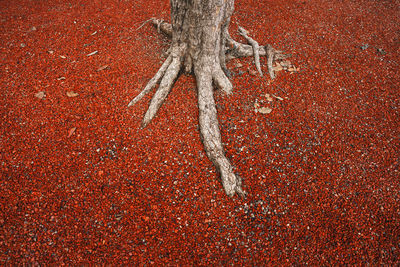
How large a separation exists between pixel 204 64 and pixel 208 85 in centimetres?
33

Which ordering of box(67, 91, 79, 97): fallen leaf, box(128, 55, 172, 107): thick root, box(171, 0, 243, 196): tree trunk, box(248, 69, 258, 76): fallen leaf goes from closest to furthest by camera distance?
box(171, 0, 243, 196): tree trunk, box(128, 55, 172, 107): thick root, box(67, 91, 79, 97): fallen leaf, box(248, 69, 258, 76): fallen leaf

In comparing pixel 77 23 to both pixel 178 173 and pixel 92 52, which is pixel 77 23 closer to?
pixel 92 52

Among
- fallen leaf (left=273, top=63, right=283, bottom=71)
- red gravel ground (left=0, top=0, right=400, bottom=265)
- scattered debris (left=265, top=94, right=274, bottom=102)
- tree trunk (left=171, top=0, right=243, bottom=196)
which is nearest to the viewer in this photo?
red gravel ground (left=0, top=0, right=400, bottom=265)

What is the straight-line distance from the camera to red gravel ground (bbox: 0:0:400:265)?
2227mm

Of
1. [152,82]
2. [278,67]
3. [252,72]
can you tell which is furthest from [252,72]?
[152,82]

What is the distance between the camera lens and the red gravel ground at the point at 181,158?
2.23m

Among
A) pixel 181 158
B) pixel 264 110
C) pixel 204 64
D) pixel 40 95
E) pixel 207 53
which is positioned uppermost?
pixel 207 53

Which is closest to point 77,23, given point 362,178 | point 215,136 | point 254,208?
point 215,136

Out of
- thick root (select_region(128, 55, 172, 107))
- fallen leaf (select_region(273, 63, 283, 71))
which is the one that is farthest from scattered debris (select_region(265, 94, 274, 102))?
thick root (select_region(128, 55, 172, 107))

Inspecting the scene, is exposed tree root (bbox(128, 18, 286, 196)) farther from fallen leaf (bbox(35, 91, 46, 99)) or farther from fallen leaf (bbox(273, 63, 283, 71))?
fallen leaf (bbox(35, 91, 46, 99))

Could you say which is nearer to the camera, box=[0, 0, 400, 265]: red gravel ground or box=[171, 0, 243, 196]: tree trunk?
box=[0, 0, 400, 265]: red gravel ground

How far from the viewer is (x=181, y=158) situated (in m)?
2.71

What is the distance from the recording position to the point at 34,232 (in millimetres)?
2168

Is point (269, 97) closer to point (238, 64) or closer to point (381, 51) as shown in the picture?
point (238, 64)
